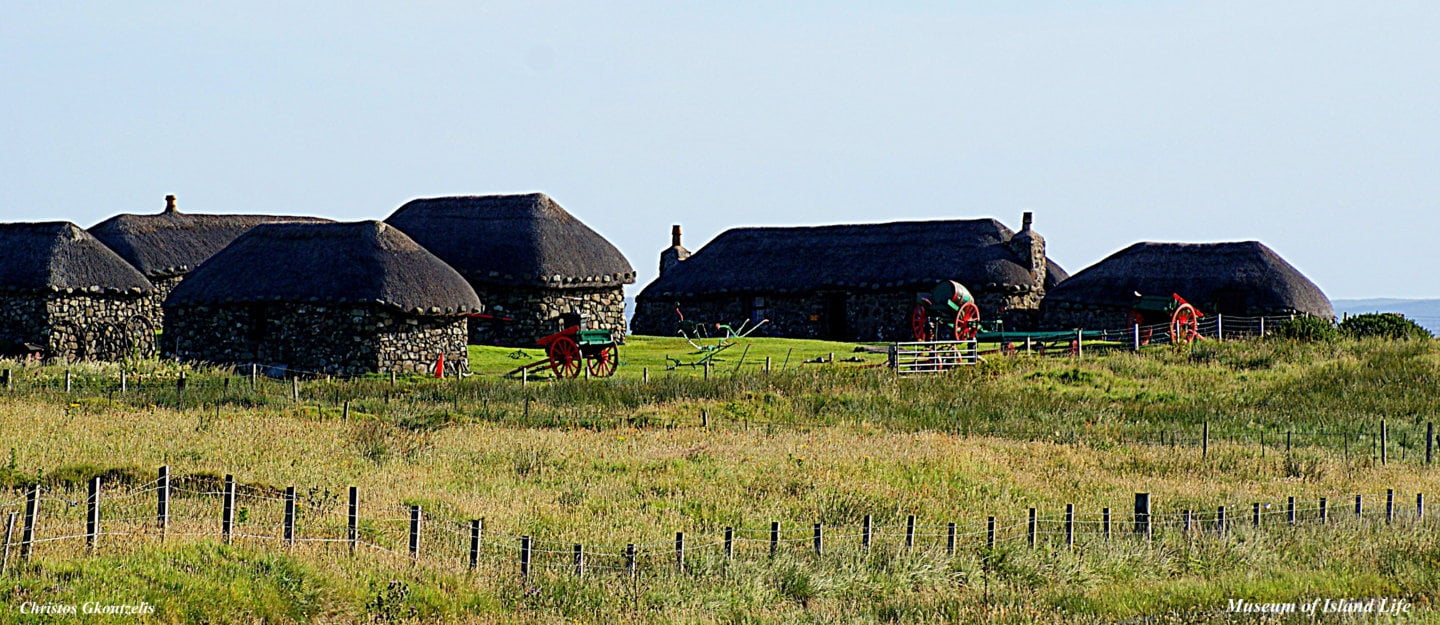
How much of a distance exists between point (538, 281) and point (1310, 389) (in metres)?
21.0

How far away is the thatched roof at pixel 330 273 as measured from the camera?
38031mm

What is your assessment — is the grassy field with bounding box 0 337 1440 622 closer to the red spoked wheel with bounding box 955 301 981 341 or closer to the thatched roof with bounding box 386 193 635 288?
the red spoked wheel with bounding box 955 301 981 341

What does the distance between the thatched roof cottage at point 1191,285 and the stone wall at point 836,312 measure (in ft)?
4.19

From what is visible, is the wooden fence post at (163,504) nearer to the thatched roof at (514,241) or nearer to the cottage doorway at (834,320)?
the thatched roof at (514,241)

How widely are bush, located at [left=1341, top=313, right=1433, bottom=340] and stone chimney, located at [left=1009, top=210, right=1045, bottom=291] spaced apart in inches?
384

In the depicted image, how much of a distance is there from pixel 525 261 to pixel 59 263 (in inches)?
487

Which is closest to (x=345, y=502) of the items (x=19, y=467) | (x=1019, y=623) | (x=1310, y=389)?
(x=19, y=467)

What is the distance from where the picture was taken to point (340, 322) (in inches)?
1494

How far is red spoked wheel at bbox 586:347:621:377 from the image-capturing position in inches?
1500

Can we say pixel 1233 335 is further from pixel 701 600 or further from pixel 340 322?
pixel 701 600

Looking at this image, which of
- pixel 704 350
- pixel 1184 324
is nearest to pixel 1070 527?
pixel 704 350

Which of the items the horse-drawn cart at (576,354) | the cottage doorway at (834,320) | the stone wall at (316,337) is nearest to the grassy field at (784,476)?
the horse-drawn cart at (576,354)

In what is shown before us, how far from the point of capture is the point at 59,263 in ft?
139

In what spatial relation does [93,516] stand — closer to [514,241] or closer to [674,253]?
[514,241]
